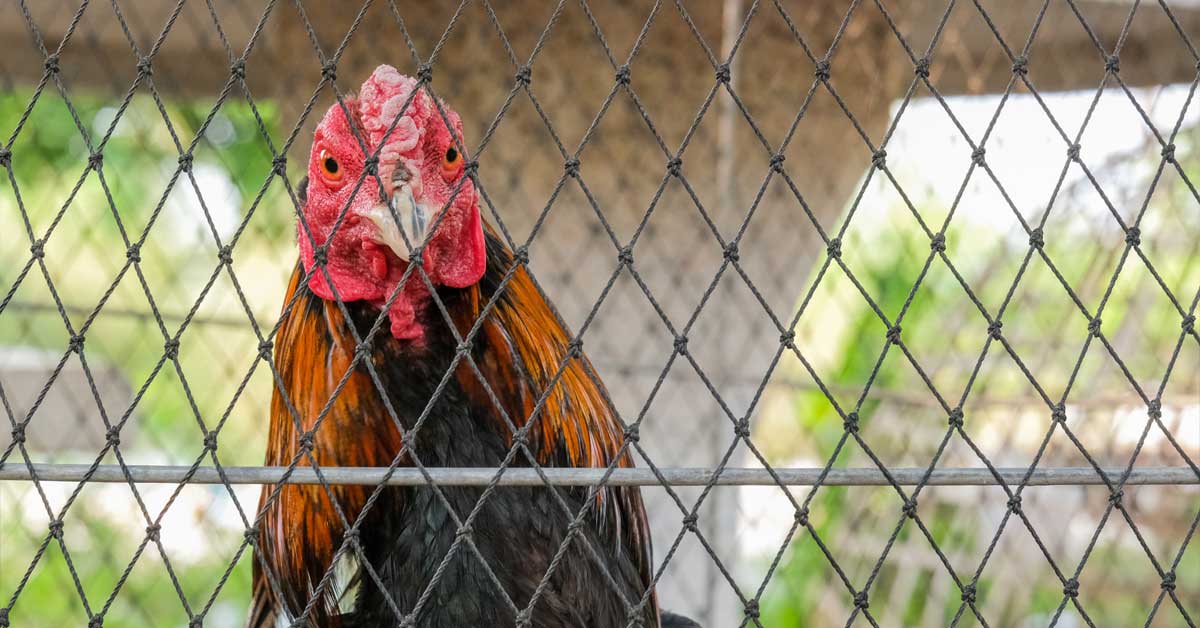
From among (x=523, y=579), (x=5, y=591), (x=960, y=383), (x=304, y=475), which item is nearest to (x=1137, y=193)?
(x=960, y=383)

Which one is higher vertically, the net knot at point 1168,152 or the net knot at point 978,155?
the net knot at point 1168,152

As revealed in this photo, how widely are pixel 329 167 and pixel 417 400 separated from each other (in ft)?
1.60

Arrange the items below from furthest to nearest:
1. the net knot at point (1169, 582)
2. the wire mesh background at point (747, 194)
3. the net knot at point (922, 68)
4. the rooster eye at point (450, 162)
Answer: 1. the wire mesh background at point (747, 194)
2. the rooster eye at point (450, 162)
3. the net knot at point (1169, 582)
4. the net knot at point (922, 68)

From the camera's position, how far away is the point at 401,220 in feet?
6.46

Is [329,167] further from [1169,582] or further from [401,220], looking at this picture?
[1169,582]

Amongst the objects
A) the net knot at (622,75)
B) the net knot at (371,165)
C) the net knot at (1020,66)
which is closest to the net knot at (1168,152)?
the net knot at (1020,66)

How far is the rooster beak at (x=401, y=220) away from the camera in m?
1.94

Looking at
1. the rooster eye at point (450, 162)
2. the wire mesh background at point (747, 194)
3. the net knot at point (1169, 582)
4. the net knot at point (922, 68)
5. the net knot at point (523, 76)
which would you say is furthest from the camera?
the wire mesh background at point (747, 194)

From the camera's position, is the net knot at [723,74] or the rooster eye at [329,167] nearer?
the net knot at [723,74]

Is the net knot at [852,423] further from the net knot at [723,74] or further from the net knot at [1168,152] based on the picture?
the net knot at [1168,152]

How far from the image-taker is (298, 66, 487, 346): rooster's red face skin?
2.02m

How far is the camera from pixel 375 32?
5.04m

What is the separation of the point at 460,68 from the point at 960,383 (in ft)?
13.5

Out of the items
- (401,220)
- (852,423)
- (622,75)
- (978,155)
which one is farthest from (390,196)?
(978,155)
